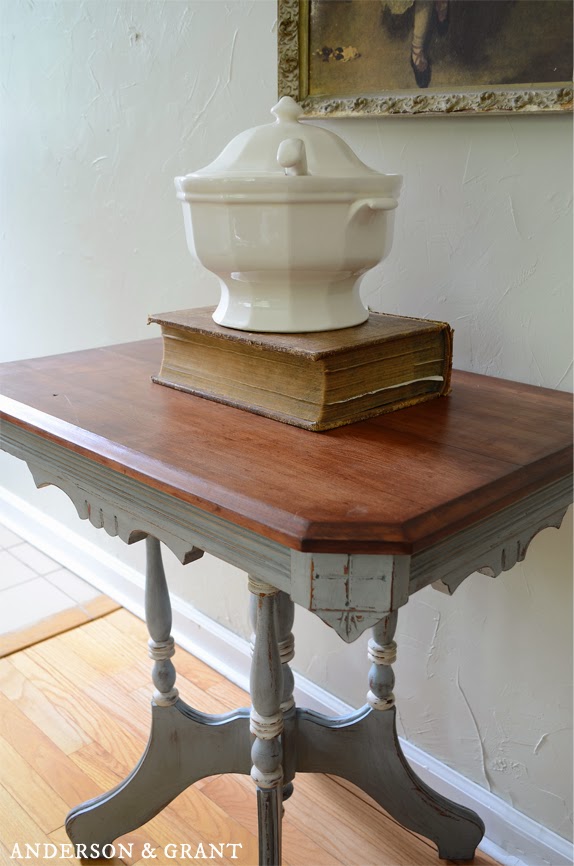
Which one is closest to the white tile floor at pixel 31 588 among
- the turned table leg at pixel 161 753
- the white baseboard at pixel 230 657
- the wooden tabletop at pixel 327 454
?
the white baseboard at pixel 230 657

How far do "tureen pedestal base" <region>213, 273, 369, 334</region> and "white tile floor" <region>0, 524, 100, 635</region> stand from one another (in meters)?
1.17

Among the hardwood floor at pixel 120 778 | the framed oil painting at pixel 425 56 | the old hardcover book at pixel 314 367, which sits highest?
the framed oil painting at pixel 425 56

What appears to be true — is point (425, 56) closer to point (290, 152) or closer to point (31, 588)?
point (290, 152)

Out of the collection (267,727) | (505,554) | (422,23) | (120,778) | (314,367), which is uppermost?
(422,23)

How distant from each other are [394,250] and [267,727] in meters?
0.60

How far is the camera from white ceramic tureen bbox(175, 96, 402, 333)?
700 mm

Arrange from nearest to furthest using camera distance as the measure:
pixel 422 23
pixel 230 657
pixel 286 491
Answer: pixel 286 491, pixel 422 23, pixel 230 657

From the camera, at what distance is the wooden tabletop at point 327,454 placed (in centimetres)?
55

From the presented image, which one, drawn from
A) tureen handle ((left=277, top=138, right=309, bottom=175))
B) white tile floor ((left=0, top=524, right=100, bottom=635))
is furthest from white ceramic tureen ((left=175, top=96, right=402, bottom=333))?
white tile floor ((left=0, top=524, right=100, bottom=635))

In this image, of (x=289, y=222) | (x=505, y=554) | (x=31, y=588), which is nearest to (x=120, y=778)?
(x=31, y=588)

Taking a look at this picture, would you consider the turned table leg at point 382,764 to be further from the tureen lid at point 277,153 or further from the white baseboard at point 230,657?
the tureen lid at point 277,153

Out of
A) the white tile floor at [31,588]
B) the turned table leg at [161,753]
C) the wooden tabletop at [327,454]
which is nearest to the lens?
the wooden tabletop at [327,454]

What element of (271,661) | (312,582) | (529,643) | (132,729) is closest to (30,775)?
(132,729)

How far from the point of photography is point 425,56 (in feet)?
2.84
